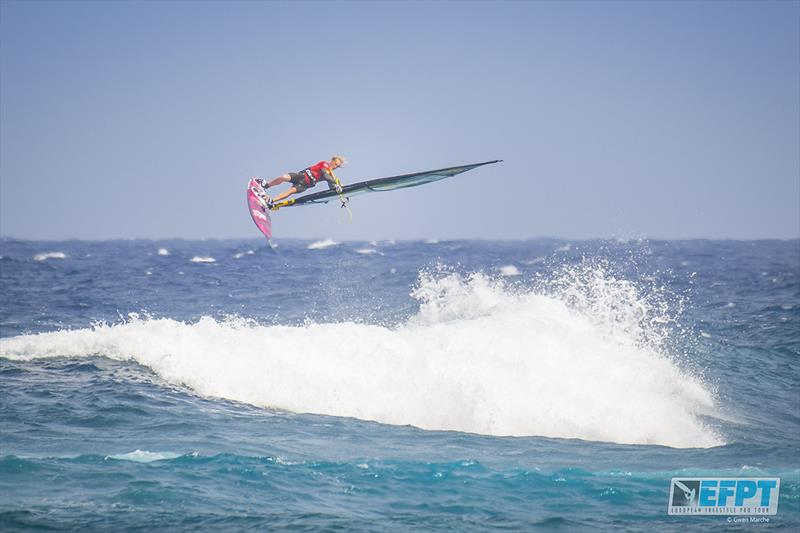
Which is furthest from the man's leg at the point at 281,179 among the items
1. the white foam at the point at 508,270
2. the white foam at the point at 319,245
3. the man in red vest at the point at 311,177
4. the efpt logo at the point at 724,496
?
the white foam at the point at 319,245

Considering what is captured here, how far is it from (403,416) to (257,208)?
197 inches

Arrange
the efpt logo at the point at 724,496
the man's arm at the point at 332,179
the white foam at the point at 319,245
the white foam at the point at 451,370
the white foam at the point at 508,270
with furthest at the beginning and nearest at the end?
the white foam at the point at 319,245 < the white foam at the point at 508,270 < the man's arm at the point at 332,179 < the white foam at the point at 451,370 < the efpt logo at the point at 724,496

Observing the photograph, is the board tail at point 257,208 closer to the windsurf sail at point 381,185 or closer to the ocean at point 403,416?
the windsurf sail at point 381,185

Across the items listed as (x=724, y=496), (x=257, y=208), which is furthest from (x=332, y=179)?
(x=724, y=496)

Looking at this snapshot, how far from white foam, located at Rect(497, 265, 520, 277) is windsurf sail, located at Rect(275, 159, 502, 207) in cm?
2361

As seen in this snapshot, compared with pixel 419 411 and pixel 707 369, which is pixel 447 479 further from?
pixel 707 369

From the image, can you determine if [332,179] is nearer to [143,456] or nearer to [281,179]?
[281,179]

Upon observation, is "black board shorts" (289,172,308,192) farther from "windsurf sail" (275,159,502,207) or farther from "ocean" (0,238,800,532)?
"ocean" (0,238,800,532)

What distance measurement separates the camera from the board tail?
1332 cm

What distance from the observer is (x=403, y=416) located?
1160 cm

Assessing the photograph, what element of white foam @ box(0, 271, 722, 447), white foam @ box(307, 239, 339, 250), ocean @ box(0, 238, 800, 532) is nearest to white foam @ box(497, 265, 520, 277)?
ocean @ box(0, 238, 800, 532)

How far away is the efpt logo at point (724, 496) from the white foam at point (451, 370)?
1955 millimetres

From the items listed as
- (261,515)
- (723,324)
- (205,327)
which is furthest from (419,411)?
(723,324)

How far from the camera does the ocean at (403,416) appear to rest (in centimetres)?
788
